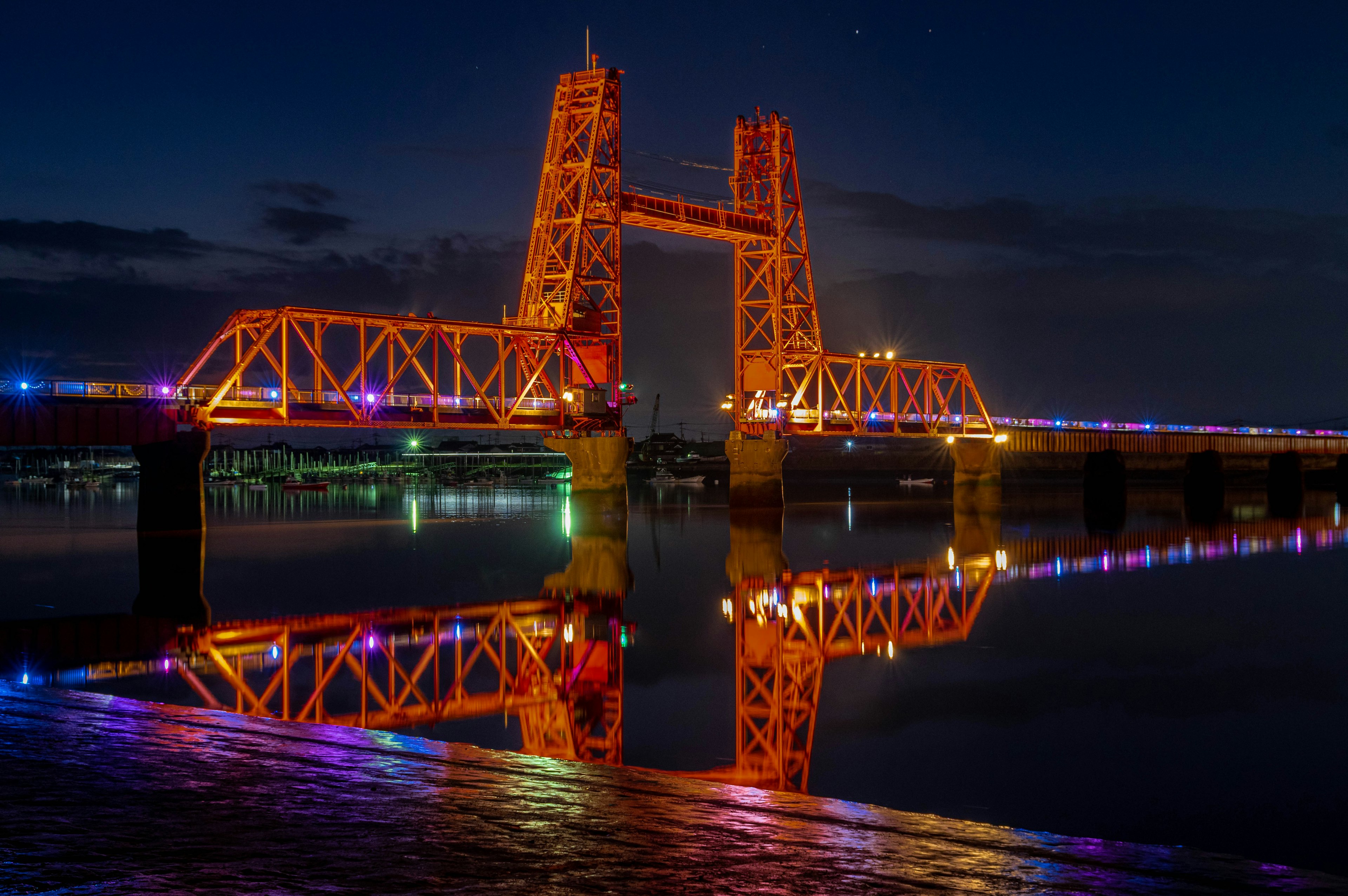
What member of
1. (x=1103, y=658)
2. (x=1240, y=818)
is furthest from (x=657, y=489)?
(x=1240, y=818)

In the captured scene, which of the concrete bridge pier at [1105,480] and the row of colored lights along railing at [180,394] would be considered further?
the concrete bridge pier at [1105,480]

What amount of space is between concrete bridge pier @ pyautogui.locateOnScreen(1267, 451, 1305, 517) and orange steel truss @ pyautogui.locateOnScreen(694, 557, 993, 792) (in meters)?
65.1

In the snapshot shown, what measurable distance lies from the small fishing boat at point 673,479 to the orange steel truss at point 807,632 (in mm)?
98095

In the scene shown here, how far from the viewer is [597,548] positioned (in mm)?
38062

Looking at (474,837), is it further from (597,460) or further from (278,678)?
(597,460)

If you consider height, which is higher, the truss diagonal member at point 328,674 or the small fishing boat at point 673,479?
the truss diagonal member at point 328,674

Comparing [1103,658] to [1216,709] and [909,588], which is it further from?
[909,588]

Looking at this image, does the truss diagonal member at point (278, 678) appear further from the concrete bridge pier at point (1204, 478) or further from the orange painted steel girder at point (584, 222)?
the concrete bridge pier at point (1204, 478)

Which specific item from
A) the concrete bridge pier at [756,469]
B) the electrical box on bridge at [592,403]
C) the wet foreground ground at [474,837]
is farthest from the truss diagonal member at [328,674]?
the concrete bridge pier at [756,469]

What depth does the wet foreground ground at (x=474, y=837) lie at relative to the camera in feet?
17.4

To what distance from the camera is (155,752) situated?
7738 mm

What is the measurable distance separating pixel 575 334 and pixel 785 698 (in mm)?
39888

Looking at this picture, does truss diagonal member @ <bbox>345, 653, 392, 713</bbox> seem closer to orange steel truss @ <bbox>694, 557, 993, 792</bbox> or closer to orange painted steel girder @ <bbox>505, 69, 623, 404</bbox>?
orange steel truss @ <bbox>694, 557, 993, 792</bbox>

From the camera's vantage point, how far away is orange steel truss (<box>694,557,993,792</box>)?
36.8 feet
